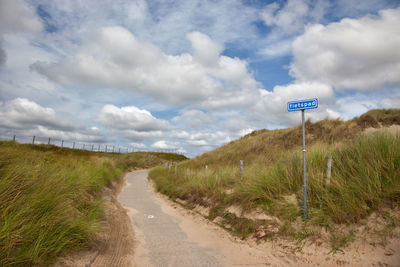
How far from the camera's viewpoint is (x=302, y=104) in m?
5.89

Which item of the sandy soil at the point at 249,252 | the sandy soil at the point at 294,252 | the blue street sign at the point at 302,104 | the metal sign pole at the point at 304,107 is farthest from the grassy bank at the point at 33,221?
the blue street sign at the point at 302,104

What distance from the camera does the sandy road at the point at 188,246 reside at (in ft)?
15.8

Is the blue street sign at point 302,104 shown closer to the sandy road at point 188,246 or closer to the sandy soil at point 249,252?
the sandy soil at point 249,252

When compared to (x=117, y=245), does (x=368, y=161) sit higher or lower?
higher

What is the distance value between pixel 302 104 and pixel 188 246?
14.9 ft

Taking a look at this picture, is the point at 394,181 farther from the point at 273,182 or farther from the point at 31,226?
the point at 31,226

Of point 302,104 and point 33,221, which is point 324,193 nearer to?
point 302,104

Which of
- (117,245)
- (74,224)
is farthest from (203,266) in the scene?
(74,224)

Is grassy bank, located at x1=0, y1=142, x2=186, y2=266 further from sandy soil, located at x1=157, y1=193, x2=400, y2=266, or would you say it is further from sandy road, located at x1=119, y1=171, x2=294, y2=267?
sandy soil, located at x1=157, y1=193, x2=400, y2=266

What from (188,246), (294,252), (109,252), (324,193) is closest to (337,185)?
(324,193)

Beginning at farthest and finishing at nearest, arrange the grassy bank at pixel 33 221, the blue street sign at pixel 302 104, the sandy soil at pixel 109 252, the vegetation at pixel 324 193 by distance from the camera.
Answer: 1. the blue street sign at pixel 302 104
2. the vegetation at pixel 324 193
3. the sandy soil at pixel 109 252
4. the grassy bank at pixel 33 221

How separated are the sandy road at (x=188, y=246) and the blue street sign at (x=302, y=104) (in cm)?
350

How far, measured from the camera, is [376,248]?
4277 mm

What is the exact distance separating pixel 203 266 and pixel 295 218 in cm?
267
